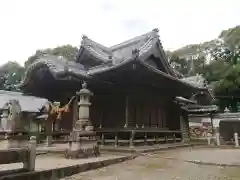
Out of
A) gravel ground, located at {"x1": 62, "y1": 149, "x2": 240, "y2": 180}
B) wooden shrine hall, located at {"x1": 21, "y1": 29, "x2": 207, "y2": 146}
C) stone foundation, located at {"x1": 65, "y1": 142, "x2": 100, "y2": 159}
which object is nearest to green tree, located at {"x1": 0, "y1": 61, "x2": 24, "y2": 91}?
wooden shrine hall, located at {"x1": 21, "y1": 29, "x2": 207, "y2": 146}

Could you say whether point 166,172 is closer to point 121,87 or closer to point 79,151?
point 79,151

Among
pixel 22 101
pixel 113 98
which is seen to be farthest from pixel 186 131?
pixel 22 101

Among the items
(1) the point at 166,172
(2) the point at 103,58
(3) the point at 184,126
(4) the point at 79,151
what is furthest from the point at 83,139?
(3) the point at 184,126

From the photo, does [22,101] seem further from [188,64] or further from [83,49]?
[188,64]

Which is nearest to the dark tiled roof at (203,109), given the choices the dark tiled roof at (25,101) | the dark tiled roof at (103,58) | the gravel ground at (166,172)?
the dark tiled roof at (103,58)

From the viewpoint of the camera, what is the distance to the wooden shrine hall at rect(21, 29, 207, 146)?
13.4 m

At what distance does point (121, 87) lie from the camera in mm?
14477

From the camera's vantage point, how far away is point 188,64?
174 ft

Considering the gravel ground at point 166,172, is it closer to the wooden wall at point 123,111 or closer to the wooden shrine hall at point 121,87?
the wooden shrine hall at point 121,87

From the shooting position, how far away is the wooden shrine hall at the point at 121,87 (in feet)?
43.9

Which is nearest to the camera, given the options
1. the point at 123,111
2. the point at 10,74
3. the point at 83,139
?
the point at 83,139

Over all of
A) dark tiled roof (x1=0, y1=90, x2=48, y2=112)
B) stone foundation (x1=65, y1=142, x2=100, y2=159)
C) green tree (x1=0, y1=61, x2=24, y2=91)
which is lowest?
stone foundation (x1=65, y1=142, x2=100, y2=159)

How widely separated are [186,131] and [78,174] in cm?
1463

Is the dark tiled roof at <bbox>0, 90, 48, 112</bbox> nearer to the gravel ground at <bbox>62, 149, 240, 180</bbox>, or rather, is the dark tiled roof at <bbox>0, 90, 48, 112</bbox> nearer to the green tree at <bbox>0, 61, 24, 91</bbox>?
the green tree at <bbox>0, 61, 24, 91</bbox>
